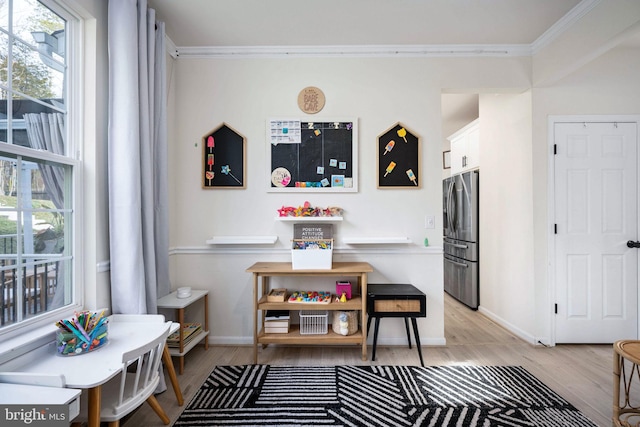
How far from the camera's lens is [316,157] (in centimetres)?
276

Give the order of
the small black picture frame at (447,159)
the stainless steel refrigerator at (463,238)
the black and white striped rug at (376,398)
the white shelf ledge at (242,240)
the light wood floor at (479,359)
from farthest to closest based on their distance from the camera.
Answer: the small black picture frame at (447,159) → the stainless steel refrigerator at (463,238) → the white shelf ledge at (242,240) → the light wood floor at (479,359) → the black and white striped rug at (376,398)

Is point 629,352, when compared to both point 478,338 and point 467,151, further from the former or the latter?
point 467,151

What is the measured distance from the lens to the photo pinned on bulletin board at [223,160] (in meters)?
2.78

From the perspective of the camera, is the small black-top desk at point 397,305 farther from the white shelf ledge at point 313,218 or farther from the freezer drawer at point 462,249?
the freezer drawer at point 462,249

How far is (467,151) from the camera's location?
4.09 meters

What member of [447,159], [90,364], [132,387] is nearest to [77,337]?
[90,364]

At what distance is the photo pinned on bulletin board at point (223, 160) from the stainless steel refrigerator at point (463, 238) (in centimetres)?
276

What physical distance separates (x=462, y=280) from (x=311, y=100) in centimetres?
300

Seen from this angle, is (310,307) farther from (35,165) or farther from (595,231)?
(595,231)

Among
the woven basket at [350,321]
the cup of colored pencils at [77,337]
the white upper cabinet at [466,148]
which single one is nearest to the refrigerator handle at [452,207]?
the white upper cabinet at [466,148]

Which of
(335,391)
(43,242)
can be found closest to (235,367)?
(335,391)

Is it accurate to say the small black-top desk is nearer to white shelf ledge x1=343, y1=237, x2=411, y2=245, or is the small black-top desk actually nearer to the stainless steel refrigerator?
white shelf ledge x1=343, y1=237, x2=411, y2=245

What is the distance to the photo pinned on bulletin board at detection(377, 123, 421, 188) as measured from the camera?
109 inches

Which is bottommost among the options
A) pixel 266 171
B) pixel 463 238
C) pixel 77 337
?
pixel 77 337
